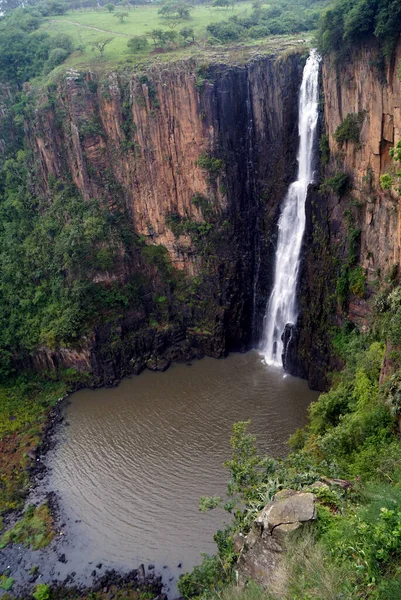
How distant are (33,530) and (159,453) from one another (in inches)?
219

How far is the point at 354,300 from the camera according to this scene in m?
20.0

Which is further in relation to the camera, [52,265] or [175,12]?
[175,12]

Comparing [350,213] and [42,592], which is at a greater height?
[350,213]

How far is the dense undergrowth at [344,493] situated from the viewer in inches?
254

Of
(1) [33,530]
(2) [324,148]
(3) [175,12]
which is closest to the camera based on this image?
(1) [33,530]

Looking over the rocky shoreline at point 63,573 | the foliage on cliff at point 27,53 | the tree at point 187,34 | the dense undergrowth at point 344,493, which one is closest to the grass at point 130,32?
the tree at point 187,34

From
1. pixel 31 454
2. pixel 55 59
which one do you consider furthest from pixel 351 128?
pixel 55 59

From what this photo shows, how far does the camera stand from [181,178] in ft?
82.3

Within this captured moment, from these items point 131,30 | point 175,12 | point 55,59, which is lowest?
point 55,59

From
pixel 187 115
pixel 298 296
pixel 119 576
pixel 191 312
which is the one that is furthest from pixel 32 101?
pixel 119 576

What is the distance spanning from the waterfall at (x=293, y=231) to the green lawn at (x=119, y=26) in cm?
750

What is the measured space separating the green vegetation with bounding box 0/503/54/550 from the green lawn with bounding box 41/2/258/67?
74.9 ft

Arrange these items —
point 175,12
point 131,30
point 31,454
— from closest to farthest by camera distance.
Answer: point 31,454 < point 131,30 < point 175,12

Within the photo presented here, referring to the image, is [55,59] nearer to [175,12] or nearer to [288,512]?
[175,12]
